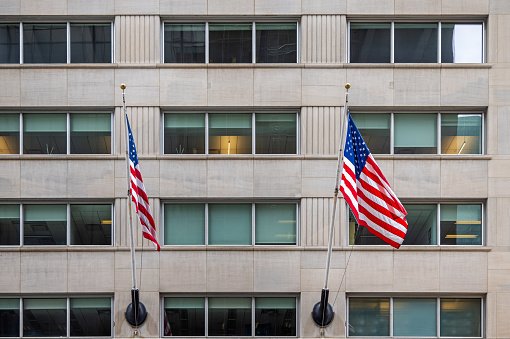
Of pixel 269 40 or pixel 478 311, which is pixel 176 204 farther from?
pixel 478 311

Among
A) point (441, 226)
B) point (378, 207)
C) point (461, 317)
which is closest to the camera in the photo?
point (378, 207)

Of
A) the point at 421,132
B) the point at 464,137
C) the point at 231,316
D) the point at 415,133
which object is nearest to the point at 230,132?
the point at 231,316

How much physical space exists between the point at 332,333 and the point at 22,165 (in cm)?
984

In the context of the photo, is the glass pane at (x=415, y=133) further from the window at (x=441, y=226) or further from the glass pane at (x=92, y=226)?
the glass pane at (x=92, y=226)

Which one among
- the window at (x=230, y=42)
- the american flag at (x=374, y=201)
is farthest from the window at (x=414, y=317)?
the window at (x=230, y=42)

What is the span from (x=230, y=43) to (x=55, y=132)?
568 centimetres

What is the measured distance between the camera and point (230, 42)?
15.7 metres

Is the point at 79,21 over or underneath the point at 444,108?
over

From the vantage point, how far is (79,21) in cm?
1566

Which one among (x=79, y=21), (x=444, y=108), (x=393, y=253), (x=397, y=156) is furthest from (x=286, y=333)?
(x=79, y=21)

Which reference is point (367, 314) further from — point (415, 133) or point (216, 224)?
point (415, 133)

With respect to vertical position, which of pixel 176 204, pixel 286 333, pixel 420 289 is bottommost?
pixel 286 333

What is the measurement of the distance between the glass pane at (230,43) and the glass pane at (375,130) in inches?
144

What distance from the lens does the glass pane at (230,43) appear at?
51.4 ft
